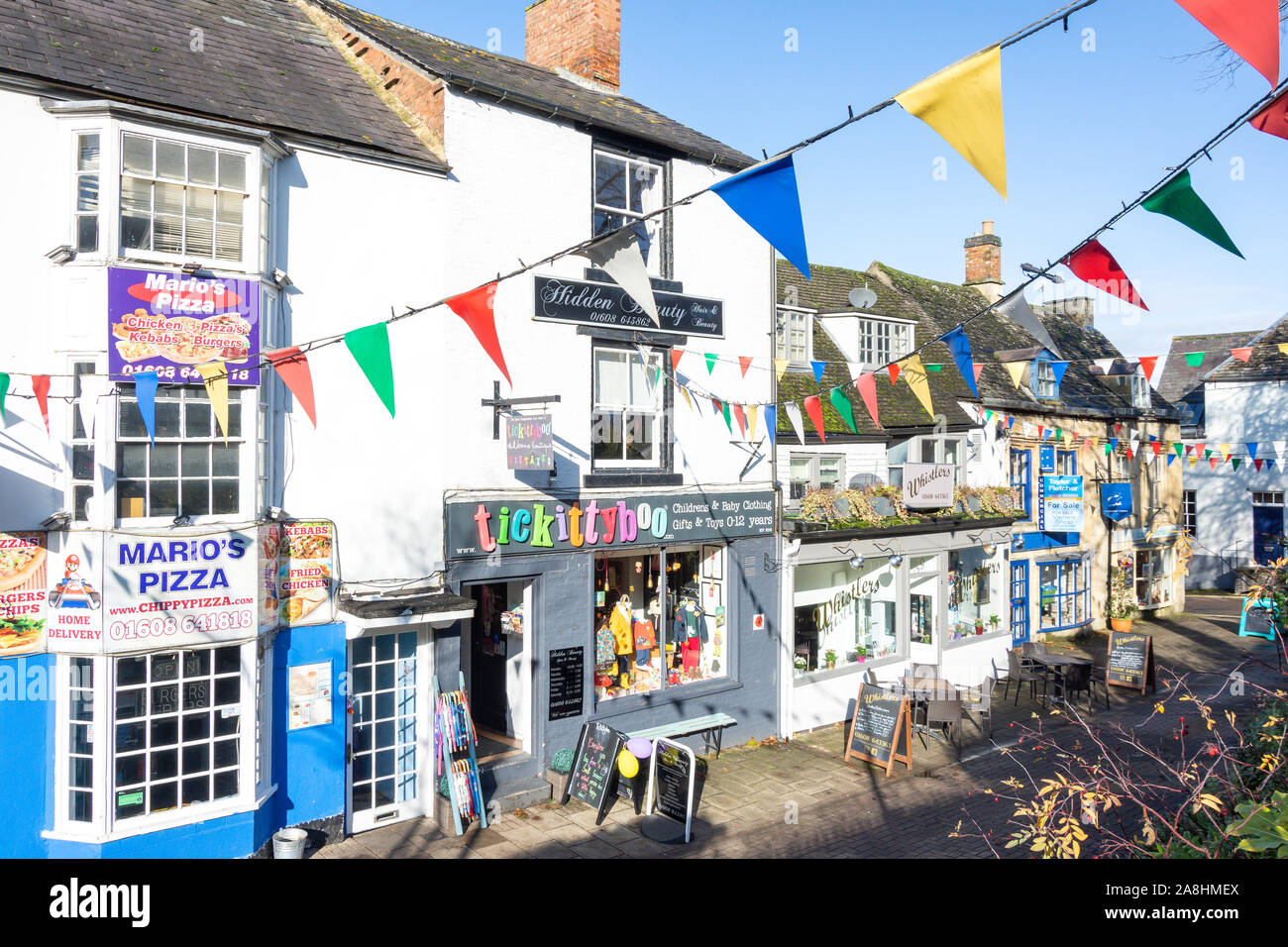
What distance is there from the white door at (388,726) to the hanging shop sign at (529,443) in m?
2.44

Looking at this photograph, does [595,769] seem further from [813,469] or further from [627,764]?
[813,469]

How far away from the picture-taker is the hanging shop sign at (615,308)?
12141mm

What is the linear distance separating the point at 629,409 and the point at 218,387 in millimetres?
6150

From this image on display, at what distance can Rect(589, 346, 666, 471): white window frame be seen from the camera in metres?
12.8

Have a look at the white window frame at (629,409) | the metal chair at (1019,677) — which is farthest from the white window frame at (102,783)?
the metal chair at (1019,677)

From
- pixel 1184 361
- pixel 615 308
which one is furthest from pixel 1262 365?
pixel 615 308

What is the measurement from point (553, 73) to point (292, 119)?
6.21 metres

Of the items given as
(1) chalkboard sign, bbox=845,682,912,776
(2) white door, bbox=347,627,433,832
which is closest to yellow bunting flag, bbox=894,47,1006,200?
(2) white door, bbox=347,627,433,832

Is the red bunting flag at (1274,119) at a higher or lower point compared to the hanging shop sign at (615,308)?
lower

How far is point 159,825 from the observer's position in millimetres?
8805

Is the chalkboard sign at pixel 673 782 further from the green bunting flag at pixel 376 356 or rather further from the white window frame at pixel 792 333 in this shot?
the white window frame at pixel 792 333

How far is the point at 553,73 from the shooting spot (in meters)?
15.1

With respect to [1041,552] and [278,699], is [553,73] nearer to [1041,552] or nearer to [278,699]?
[278,699]

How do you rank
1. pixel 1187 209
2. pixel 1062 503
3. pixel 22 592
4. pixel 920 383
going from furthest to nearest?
1. pixel 1062 503
2. pixel 920 383
3. pixel 22 592
4. pixel 1187 209
